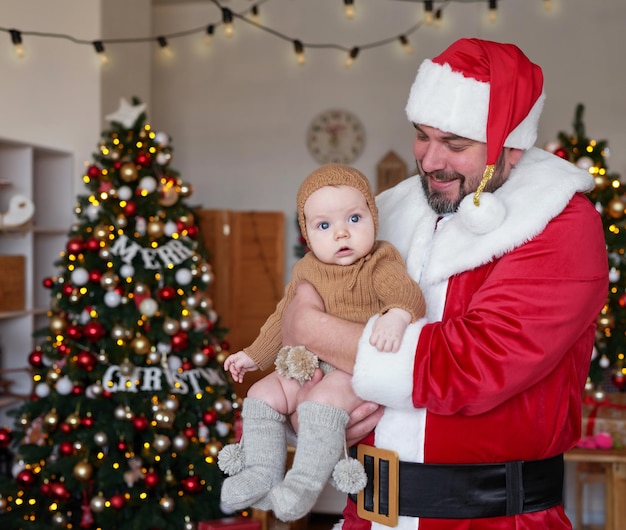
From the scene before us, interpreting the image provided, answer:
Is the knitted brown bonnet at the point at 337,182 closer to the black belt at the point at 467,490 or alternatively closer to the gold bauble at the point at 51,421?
the black belt at the point at 467,490

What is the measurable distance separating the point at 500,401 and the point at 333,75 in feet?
18.1

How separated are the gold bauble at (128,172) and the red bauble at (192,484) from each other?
151 centimetres

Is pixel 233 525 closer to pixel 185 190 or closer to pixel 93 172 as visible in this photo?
pixel 185 190

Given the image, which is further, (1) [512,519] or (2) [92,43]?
(2) [92,43]

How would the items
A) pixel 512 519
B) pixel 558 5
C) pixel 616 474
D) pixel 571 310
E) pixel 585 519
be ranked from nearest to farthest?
pixel 571 310, pixel 512 519, pixel 616 474, pixel 585 519, pixel 558 5

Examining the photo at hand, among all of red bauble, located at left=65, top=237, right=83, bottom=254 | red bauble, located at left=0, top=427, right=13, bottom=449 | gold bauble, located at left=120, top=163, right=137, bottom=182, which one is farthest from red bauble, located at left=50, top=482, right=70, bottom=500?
gold bauble, located at left=120, top=163, right=137, bottom=182

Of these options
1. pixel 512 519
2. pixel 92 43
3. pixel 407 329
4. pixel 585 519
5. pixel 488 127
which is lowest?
pixel 585 519

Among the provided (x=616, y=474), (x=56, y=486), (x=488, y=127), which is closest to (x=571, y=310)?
(x=488, y=127)

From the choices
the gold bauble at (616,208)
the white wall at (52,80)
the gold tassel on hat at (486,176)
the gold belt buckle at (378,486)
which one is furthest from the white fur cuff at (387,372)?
the white wall at (52,80)

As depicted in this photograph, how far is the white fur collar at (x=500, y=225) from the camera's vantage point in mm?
1432

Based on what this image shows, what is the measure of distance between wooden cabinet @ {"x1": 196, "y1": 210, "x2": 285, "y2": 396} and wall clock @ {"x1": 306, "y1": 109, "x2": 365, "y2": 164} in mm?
667

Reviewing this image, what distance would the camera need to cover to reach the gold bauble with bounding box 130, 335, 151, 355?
12.5ft

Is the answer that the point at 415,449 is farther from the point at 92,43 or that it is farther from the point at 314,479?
the point at 92,43

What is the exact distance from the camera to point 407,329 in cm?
143
